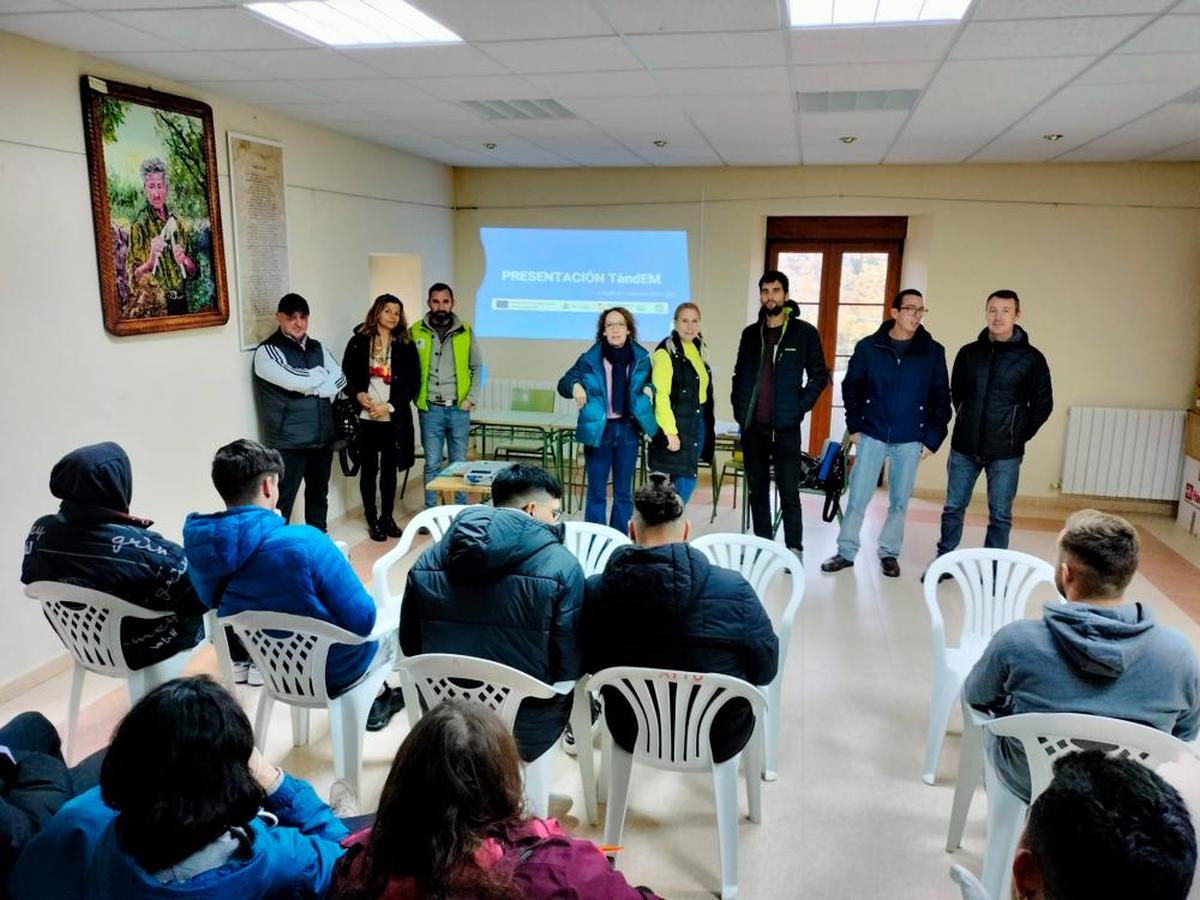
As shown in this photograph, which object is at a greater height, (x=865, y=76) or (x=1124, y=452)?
(x=865, y=76)

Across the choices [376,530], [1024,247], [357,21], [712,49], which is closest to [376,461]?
[376,530]

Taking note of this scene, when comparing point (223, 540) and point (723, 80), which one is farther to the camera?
point (723, 80)

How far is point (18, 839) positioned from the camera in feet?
4.50

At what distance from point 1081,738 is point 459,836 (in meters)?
1.44

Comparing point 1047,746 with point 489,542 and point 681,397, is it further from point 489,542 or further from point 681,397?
point 681,397

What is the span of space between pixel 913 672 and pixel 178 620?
9.43 feet

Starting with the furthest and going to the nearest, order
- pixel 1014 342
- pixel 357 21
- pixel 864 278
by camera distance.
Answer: pixel 864 278 < pixel 1014 342 < pixel 357 21

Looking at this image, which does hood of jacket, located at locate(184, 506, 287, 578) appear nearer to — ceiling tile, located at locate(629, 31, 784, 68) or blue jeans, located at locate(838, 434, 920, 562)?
ceiling tile, located at locate(629, 31, 784, 68)

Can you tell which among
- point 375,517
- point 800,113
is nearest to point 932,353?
point 800,113

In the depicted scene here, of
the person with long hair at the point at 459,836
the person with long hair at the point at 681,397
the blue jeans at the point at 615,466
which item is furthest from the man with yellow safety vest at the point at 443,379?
the person with long hair at the point at 459,836

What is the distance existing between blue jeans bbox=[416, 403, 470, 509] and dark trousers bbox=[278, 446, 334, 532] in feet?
2.44

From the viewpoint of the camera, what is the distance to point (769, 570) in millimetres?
2904

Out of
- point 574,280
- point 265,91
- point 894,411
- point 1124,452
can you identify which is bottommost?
point 1124,452

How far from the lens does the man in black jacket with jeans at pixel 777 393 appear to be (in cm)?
457
